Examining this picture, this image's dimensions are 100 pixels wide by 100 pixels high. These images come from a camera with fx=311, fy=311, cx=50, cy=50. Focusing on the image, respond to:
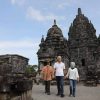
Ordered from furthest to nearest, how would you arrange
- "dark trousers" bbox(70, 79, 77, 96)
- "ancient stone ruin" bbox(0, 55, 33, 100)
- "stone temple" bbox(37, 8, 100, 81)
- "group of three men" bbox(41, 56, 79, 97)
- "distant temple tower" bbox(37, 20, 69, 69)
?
1. "stone temple" bbox(37, 8, 100, 81)
2. "distant temple tower" bbox(37, 20, 69, 69)
3. "dark trousers" bbox(70, 79, 77, 96)
4. "group of three men" bbox(41, 56, 79, 97)
5. "ancient stone ruin" bbox(0, 55, 33, 100)

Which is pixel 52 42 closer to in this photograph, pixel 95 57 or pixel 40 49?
pixel 40 49

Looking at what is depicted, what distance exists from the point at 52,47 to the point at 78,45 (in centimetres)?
541

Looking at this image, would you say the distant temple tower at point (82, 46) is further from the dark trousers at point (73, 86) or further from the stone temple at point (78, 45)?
the dark trousers at point (73, 86)

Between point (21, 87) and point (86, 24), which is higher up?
point (86, 24)

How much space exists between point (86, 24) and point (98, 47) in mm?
4145

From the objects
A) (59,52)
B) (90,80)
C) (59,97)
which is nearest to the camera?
(59,97)

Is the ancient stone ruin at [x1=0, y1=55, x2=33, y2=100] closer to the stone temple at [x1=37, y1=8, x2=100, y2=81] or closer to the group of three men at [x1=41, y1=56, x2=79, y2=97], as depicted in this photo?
the group of three men at [x1=41, y1=56, x2=79, y2=97]

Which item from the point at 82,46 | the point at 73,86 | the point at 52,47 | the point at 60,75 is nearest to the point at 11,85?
the point at 60,75

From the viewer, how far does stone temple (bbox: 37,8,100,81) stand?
92.4ft

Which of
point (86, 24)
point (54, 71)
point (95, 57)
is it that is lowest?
point (54, 71)

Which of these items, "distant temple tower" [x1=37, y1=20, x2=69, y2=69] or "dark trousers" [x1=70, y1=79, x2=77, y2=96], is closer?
"dark trousers" [x1=70, y1=79, x2=77, y2=96]

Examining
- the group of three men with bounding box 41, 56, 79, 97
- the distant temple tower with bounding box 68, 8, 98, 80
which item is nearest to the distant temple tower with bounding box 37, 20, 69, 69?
the distant temple tower with bounding box 68, 8, 98, 80

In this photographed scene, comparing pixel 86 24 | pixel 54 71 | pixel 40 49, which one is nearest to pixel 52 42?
pixel 40 49

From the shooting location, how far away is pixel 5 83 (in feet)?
28.4
